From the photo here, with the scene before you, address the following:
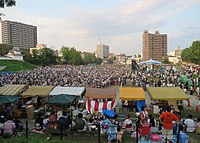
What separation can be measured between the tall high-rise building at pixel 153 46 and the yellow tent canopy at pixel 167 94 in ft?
594

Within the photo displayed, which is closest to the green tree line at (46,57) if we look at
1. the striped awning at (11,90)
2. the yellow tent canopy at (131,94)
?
the striped awning at (11,90)

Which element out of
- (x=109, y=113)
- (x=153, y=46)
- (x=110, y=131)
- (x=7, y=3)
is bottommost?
(x=110, y=131)

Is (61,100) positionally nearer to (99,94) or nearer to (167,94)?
(99,94)

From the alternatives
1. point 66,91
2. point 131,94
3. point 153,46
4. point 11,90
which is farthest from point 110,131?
point 153,46

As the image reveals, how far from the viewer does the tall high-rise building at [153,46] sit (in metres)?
195

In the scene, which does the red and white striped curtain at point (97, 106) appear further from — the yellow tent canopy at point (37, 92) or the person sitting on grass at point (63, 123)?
the person sitting on grass at point (63, 123)

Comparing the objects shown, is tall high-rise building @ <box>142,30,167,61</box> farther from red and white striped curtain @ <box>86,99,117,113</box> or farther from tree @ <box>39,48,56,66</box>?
red and white striped curtain @ <box>86,99,117,113</box>

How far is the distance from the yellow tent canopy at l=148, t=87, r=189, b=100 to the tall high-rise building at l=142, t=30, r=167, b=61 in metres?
181

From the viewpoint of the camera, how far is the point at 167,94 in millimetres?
15062

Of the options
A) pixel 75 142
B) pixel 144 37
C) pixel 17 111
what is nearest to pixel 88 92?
pixel 17 111

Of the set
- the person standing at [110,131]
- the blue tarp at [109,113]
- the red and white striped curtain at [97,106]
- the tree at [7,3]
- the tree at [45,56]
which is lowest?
the person standing at [110,131]

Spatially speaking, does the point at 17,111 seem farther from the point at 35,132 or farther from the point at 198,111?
the point at 198,111

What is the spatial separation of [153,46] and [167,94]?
187953mm

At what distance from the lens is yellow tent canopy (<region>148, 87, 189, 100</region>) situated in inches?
575
